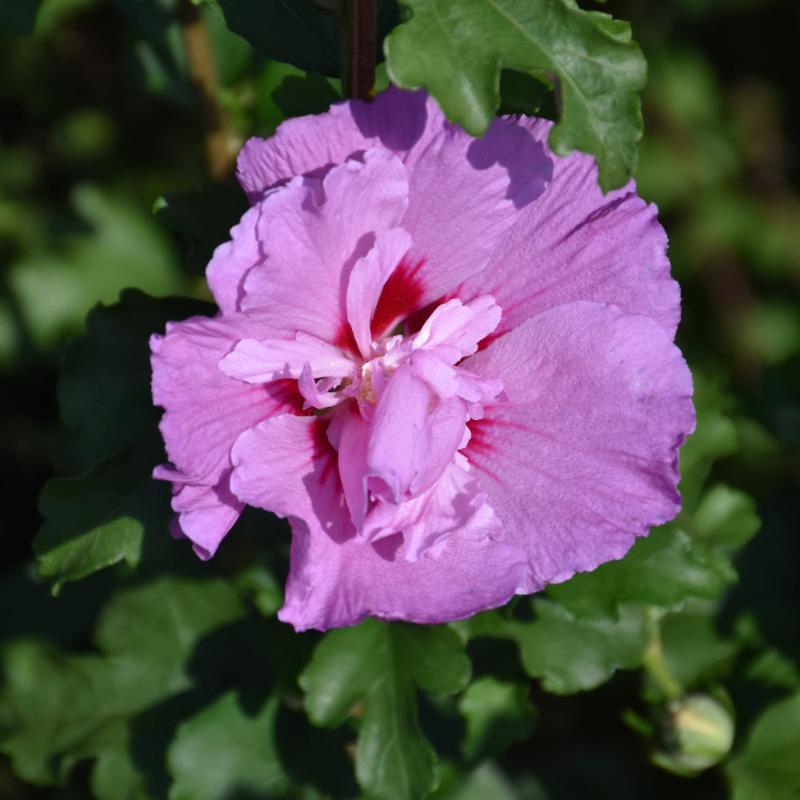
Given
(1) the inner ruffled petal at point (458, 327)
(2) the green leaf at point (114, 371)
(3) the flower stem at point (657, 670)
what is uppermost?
(1) the inner ruffled petal at point (458, 327)

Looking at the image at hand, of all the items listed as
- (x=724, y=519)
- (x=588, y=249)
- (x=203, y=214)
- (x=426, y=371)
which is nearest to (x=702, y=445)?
(x=724, y=519)

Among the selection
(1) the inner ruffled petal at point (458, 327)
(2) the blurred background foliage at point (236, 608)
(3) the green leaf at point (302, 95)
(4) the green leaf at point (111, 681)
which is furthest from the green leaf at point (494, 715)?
(3) the green leaf at point (302, 95)

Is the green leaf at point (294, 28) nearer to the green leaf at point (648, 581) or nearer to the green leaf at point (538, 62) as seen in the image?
the green leaf at point (538, 62)

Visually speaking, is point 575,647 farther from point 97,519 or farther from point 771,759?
point 97,519

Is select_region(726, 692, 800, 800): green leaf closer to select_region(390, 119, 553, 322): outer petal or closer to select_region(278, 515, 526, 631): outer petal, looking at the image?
select_region(278, 515, 526, 631): outer petal

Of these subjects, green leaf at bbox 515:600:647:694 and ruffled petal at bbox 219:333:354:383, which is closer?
ruffled petal at bbox 219:333:354:383

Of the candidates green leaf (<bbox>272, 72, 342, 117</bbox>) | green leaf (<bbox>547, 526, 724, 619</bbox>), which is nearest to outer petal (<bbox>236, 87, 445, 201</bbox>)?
green leaf (<bbox>272, 72, 342, 117</bbox>)
